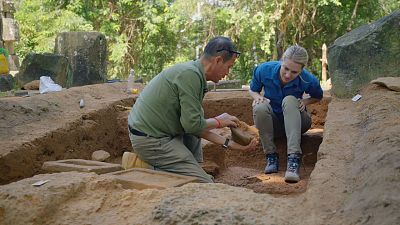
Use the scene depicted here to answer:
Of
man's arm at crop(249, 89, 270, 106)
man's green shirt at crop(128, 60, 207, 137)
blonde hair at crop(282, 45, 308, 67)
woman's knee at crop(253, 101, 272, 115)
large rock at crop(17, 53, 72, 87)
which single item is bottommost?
large rock at crop(17, 53, 72, 87)

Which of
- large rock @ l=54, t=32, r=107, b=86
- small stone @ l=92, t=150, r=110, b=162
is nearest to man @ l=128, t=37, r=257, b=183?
small stone @ l=92, t=150, r=110, b=162

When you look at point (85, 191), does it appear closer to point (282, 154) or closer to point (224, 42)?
point (224, 42)

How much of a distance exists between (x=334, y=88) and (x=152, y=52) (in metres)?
15.5

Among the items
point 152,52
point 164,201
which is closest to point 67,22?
point 152,52

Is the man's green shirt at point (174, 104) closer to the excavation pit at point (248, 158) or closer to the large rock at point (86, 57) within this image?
the excavation pit at point (248, 158)

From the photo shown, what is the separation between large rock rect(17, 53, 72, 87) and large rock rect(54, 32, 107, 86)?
0.88ft

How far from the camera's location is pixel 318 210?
6.53 ft

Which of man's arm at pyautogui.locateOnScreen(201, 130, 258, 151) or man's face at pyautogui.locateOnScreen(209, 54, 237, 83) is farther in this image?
man's arm at pyautogui.locateOnScreen(201, 130, 258, 151)

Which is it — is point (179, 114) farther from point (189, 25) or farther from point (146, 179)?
point (189, 25)

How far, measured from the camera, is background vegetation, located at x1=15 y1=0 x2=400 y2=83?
15123mm

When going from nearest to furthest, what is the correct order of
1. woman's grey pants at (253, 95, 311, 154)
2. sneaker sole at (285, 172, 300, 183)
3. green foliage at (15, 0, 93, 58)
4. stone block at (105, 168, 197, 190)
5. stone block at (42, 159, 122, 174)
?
stone block at (105, 168, 197, 190), stone block at (42, 159, 122, 174), sneaker sole at (285, 172, 300, 183), woman's grey pants at (253, 95, 311, 154), green foliage at (15, 0, 93, 58)

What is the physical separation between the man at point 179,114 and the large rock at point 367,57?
1860 millimetres

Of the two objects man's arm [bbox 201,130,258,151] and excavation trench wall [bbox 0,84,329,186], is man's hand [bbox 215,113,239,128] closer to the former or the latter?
man's arm [bbox 201,130,258,151]

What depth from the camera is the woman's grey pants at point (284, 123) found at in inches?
152
